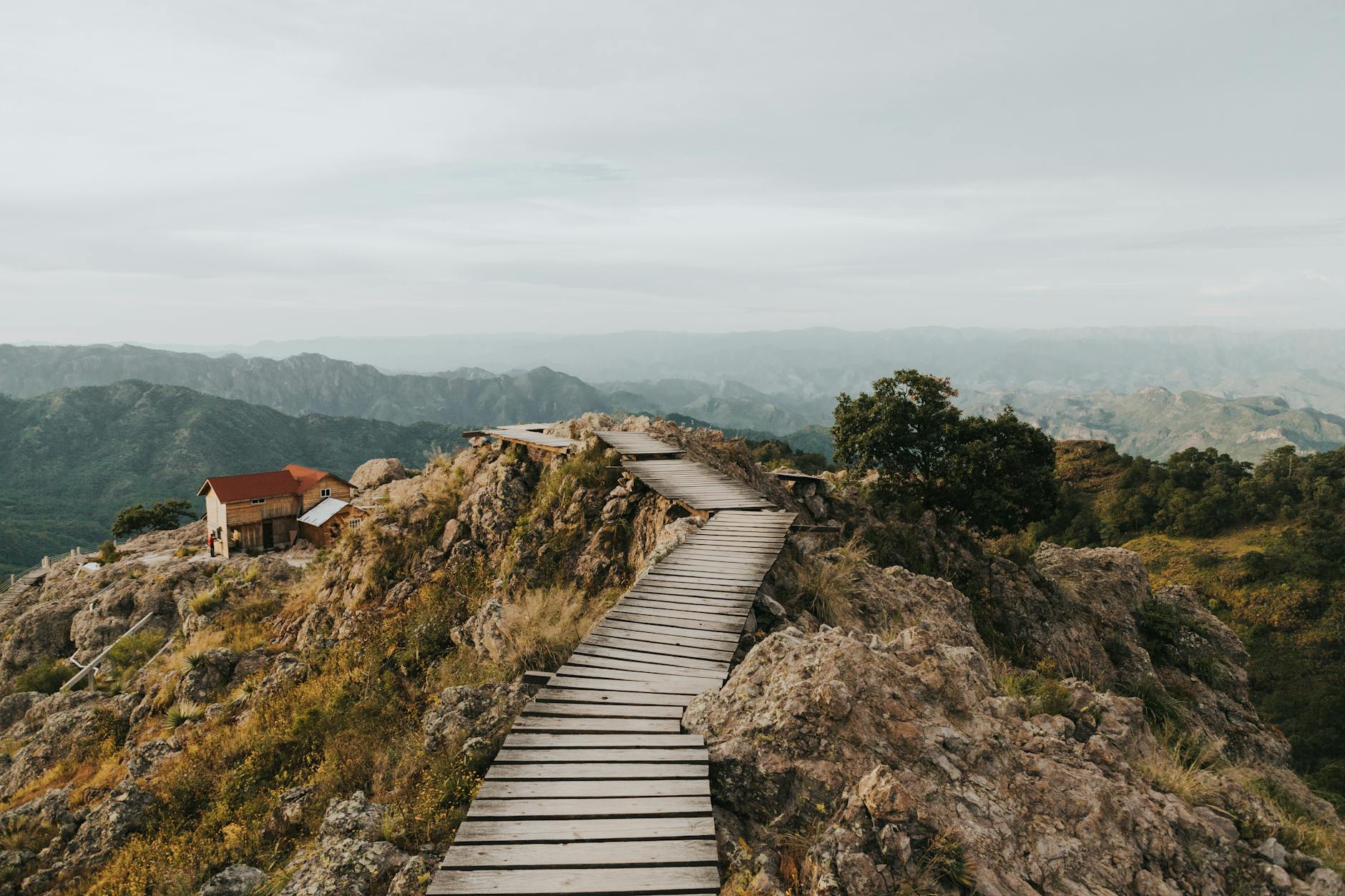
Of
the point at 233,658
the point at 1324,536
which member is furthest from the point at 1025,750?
the point at 1324,536

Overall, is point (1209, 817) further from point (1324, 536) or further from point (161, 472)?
point (161, 472)

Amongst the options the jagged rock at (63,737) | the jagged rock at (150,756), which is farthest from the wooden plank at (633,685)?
the jagged rock at (63,737)

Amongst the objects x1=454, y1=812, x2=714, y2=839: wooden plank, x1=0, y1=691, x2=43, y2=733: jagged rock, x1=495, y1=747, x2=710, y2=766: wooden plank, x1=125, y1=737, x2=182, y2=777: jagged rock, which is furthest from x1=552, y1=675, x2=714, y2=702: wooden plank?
x1=0, y1=691, x2=43, y2=733: jagged rock

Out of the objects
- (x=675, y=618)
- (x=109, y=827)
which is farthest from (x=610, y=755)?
(x=109, y=827)

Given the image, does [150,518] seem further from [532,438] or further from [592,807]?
[592,807]

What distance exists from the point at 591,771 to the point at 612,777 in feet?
0.53

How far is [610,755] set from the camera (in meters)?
5.04

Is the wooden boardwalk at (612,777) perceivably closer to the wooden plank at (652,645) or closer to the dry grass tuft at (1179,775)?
the wooden plank at (652,645)

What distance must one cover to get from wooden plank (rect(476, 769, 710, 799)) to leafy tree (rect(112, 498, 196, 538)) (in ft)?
238

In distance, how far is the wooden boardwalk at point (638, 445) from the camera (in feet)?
45.8

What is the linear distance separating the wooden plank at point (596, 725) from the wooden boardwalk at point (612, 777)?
0.04ft

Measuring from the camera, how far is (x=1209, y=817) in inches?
203

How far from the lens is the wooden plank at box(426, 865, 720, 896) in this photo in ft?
12.6

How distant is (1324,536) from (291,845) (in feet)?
265
